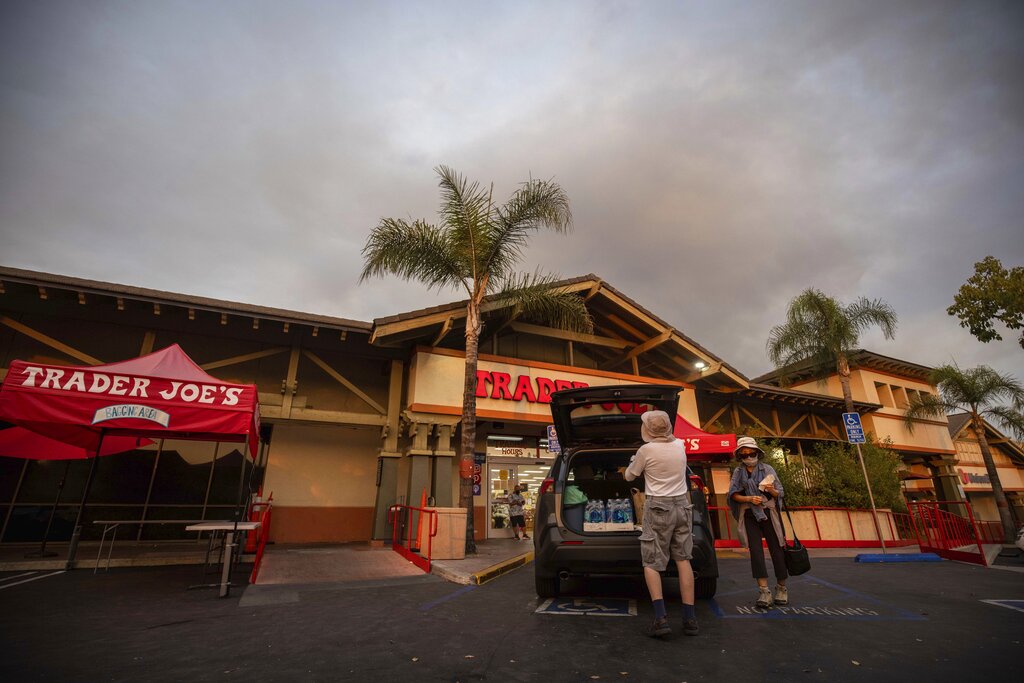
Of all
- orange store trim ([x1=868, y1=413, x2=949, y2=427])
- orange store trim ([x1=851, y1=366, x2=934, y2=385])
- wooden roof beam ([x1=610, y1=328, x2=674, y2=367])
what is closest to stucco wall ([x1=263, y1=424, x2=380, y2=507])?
wooden roof beam ([x1=610, y1=328, x2=674, y2=367])

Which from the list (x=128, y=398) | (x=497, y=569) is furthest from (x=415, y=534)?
(x=128, y=398)

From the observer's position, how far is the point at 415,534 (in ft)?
33.3

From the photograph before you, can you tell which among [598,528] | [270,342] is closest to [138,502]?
[270,342]

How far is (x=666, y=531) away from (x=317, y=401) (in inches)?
430

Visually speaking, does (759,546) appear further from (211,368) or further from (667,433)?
(211,368)

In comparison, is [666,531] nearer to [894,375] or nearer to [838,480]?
[838,480]

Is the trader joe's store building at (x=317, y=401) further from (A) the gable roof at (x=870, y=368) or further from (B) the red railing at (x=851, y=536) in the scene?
(A) the gable roof at (x=870, y=368)

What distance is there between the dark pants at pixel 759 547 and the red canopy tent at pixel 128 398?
20.2 feet

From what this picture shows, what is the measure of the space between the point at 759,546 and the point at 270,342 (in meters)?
11.9

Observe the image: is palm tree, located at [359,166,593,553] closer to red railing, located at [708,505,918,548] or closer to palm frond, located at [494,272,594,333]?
palm frond, located at [494,272,594,333]

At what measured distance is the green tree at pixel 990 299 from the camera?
967cm

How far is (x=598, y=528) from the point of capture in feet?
15.8

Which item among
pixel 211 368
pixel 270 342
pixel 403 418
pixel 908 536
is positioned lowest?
pixel 908 536

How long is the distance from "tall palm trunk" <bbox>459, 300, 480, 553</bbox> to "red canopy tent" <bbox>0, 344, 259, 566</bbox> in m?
4.06
